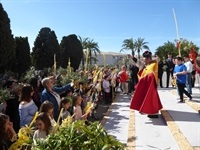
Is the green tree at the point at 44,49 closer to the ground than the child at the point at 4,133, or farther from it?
farther from it

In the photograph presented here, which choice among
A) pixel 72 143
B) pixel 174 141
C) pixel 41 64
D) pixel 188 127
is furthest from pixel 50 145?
pixel 41 64

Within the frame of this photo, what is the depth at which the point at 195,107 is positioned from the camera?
7.65m

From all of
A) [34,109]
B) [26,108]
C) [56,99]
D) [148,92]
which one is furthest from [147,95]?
[26,108]

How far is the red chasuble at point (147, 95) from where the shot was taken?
6.88m

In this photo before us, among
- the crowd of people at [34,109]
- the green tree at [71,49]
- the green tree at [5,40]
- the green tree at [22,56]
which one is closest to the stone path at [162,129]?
the crowd of people at [34,109]

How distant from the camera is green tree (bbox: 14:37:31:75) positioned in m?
14.5

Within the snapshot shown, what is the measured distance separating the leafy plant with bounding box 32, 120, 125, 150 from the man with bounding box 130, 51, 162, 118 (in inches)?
201

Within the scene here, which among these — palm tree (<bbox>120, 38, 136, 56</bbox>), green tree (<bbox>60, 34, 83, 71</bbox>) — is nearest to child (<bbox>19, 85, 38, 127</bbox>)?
green tree (<bbox>60, 34, 83, 71</bbox>)

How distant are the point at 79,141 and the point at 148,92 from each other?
5275 millimetres

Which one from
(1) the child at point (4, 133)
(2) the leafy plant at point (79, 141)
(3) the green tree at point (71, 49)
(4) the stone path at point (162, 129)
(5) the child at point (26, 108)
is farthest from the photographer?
(3) the green tree at point (71, 49)

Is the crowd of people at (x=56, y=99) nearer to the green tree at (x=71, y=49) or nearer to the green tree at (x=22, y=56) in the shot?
the green tree at (x=22, y=56)

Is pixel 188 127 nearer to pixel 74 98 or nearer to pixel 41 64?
pixel 74 98

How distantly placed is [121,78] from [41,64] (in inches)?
239

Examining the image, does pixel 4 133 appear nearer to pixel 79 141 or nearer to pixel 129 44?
pixel 79 141
